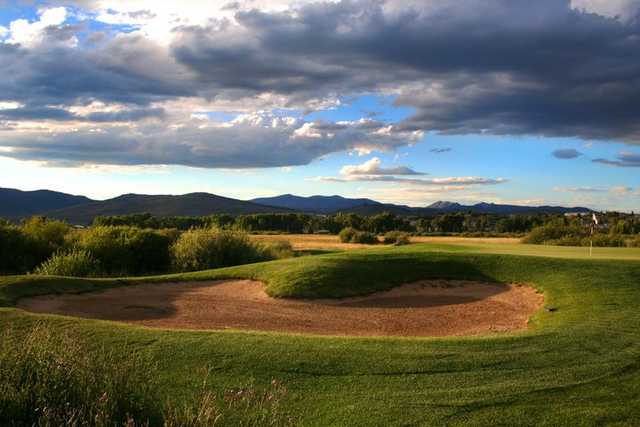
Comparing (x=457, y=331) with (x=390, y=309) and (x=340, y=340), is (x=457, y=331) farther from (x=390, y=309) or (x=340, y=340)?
(x=340, y=340)

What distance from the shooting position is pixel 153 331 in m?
11.9

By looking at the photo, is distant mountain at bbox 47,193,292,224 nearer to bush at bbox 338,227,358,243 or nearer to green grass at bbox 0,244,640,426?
bush at bbox 338,227,358,243

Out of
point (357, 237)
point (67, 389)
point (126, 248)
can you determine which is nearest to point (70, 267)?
point (126, 248)

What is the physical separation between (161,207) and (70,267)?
134 meters

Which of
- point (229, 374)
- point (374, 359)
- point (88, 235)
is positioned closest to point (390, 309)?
point (374, 359)

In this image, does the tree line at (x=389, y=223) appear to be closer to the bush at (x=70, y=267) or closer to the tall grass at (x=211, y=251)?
the tall grass at (x=211, y=251)

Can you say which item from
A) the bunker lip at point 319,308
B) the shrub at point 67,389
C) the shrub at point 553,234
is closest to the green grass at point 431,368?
the bunker lip at point 319,308

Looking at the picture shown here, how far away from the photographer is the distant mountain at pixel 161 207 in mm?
140925

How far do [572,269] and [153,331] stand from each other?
13.7 m

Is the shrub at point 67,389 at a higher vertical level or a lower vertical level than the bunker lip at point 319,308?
higher

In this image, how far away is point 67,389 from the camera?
6.20m

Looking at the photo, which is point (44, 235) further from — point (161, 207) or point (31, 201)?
point (31, 201)

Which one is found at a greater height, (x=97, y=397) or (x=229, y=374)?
(x=97, y=397)

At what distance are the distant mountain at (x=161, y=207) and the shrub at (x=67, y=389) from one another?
129 m
